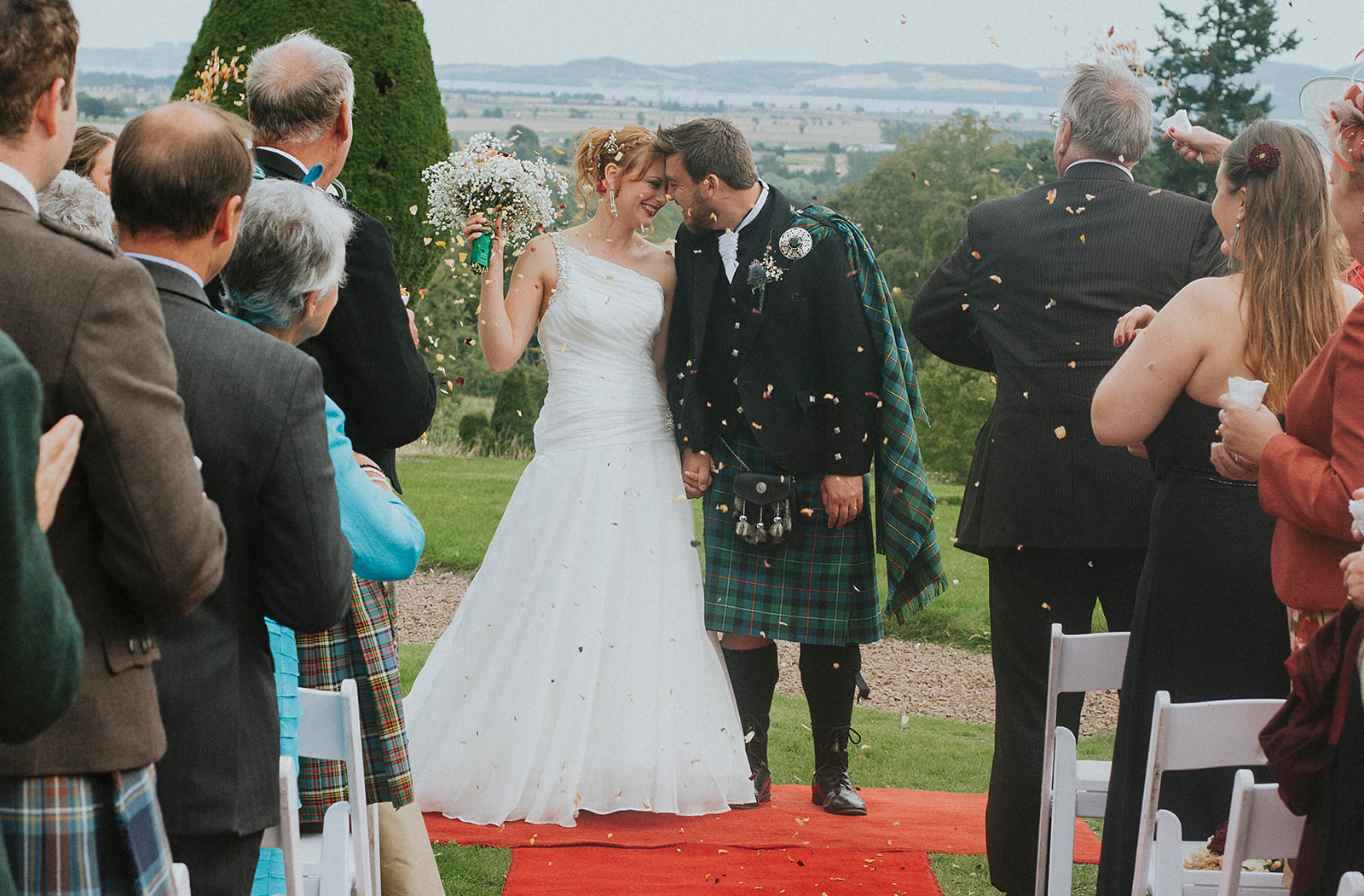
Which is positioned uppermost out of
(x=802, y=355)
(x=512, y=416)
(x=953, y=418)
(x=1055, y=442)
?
(x=802, y=355)

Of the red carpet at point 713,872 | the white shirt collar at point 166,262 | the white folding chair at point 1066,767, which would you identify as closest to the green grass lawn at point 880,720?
the red carpet at point 713,872

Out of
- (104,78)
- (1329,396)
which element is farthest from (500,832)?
(104,78)

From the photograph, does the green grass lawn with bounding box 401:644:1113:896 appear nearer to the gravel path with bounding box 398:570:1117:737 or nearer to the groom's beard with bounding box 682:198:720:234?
the gravel path with bounding box 398:570:1117:737

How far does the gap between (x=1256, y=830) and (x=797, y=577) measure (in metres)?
2.32

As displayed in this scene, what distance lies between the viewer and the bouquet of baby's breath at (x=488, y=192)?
150 inches

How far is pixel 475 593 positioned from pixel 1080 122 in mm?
2439

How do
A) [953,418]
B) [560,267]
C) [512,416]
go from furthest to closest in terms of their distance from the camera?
[512,416], [953,418], [560,267]

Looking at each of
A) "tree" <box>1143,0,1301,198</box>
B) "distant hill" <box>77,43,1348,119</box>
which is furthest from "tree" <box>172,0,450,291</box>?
"tree" <box>1143,0,1301,198</box>

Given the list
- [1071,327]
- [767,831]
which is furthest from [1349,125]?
[767,831]

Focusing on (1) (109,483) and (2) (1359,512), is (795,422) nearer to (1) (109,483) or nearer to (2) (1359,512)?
(2) (1359,512)

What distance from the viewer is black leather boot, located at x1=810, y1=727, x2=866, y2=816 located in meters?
4.06

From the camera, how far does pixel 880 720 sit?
6.01 m

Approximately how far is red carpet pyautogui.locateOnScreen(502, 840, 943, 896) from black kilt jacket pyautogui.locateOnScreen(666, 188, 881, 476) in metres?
1.23

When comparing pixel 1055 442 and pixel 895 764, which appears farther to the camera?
pixel 895 764
